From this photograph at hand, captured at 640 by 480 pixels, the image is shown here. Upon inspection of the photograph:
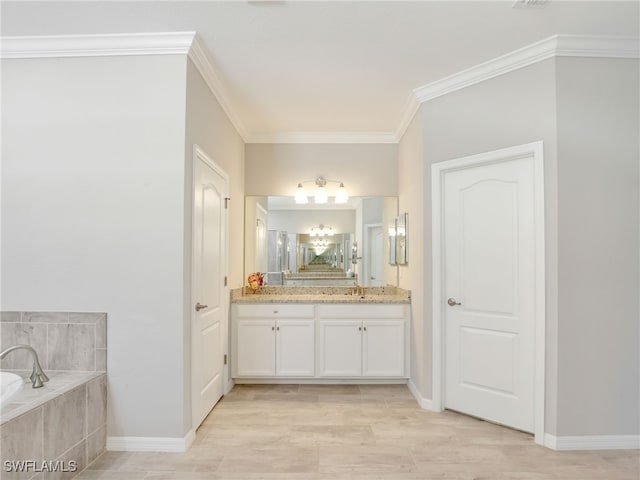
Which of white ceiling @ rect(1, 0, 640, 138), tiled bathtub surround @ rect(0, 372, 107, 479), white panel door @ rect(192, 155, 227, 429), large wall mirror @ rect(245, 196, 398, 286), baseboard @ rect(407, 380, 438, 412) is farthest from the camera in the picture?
large wall mirror @ rect(245, 196, 398, 286)

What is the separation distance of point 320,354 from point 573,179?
8.32 feet

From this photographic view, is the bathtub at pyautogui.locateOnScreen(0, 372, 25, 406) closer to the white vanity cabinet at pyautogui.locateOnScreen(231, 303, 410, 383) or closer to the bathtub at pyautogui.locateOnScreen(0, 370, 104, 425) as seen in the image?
the bathtub at pyautogui.locateOnScreen(0, 370, 104, 425)

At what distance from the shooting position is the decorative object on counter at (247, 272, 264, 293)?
4.32 meters

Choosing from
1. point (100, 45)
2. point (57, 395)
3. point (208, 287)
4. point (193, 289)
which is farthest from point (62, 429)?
point (100, 45)

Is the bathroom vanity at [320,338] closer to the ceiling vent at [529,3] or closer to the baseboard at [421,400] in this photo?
the baseboard at [421,400]

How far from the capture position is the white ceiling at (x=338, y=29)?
2.27 m

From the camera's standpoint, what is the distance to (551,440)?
8.56ft

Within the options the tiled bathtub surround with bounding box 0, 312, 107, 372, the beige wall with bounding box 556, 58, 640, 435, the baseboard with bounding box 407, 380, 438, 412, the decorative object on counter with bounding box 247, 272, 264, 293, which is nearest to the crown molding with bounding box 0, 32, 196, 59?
the tiled bathtub surround with bounding box 0, 312, 107, 372

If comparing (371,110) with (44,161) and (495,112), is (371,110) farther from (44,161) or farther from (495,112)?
(44,161)

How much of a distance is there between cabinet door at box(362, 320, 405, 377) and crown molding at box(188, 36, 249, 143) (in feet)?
7.75

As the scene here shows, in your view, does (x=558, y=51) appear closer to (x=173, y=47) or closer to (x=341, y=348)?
(x=173, y=47)

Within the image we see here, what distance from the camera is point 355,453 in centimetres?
255

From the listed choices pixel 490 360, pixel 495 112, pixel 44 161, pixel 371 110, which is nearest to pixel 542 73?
pixel 495 112

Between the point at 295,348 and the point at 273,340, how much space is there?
0.74 feet
